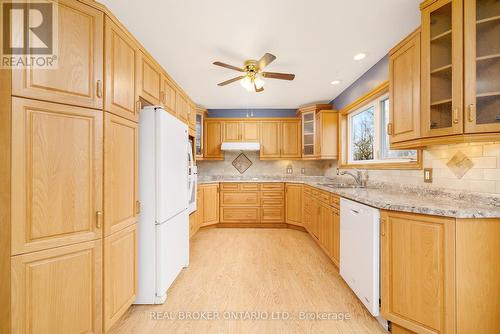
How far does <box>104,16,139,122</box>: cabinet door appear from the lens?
54.5 inches

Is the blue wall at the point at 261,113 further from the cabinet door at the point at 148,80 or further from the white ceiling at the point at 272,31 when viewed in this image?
the cabinet door at the point at 148,80

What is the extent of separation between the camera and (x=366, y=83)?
2.79 metres

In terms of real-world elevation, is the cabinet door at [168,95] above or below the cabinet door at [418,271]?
above

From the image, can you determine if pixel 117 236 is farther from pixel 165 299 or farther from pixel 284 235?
pixel 284 235

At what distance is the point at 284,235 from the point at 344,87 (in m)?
2.75

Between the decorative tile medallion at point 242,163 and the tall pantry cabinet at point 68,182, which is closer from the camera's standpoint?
the tall pantry cabinet at point 68,182

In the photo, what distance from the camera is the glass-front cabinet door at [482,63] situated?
131 cm

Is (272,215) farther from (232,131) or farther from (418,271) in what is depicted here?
(418,271)

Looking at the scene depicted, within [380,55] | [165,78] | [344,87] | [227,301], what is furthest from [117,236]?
[344,87]

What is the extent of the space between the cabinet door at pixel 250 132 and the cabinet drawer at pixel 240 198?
1.17 m

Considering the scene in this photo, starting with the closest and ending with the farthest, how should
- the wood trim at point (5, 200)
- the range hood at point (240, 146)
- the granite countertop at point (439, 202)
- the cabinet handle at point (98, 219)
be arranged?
1. the wood trim at point (5, 200)
2. the granite countertop at point (439, 202)
3. the cabinet handle at point (98, 219)
4. the range hood at point (240, 146)

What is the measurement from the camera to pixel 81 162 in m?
1.26

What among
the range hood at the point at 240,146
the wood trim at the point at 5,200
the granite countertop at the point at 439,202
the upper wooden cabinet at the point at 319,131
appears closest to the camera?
the wood trim at the point at 5,200

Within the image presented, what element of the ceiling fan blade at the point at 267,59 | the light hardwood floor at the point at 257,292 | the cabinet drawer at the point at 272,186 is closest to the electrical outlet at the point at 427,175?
the light hardwood floor at the point at 257,292
